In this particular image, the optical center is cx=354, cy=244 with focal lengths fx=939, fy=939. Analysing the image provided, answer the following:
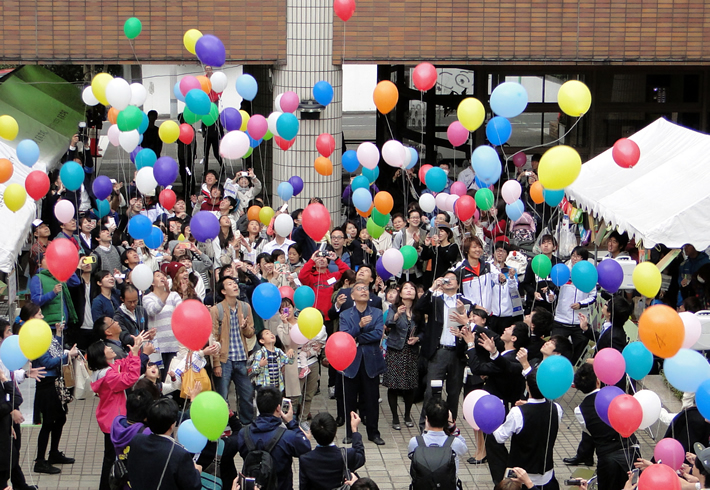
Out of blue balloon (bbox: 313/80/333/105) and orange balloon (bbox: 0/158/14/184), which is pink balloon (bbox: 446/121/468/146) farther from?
orange balloon (bbox: 0/158/14/184)

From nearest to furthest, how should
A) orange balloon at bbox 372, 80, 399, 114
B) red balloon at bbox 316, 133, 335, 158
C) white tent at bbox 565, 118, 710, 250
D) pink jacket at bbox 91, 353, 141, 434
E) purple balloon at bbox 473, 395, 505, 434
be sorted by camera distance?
1. purple balloon at bbox 473, 395, 505, 434
2. pink jacket at bbox 91, 353, 141, 434
3. white tent at bbox 565, 118, 710, 250
4. orange balloon at bbox 372, 80, 399, 114
5. red balloon at bbox 316, 133, 335, 158

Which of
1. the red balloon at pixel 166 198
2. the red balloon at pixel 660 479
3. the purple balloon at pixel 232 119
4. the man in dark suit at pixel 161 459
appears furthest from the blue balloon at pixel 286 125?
the red balloon at pixel 660 479

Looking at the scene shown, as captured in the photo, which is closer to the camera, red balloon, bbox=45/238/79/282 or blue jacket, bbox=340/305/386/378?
red balloon, bbox=45/238/79/282

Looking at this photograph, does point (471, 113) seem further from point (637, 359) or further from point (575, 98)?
point (637, 359)

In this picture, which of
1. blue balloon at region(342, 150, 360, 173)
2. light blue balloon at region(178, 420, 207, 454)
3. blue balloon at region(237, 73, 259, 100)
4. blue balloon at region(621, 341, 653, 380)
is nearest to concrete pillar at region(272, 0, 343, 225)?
blue balloon at region(342, 150, 360, 173)

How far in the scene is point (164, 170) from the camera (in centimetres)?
988

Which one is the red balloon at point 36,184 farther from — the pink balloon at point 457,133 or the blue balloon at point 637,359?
the blue balloon at point 637,359

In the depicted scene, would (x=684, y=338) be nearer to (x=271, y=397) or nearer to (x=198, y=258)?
(x=271, y=397)

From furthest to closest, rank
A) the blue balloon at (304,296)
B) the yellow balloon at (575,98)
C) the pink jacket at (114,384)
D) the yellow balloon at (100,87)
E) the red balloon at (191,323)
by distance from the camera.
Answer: the yellow balloon at (100,87), the yellow balloon at (575,98), the blue balloon at (304,296), the pink jacket at (114,384), the red balloon at (191,323)

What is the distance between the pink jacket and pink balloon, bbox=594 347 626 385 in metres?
3.62

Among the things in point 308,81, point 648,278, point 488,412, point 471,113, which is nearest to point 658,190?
point 471,113

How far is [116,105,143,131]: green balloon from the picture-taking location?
9.95 meters

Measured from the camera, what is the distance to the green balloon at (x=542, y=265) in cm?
997

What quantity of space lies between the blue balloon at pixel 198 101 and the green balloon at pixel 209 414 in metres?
4.87
